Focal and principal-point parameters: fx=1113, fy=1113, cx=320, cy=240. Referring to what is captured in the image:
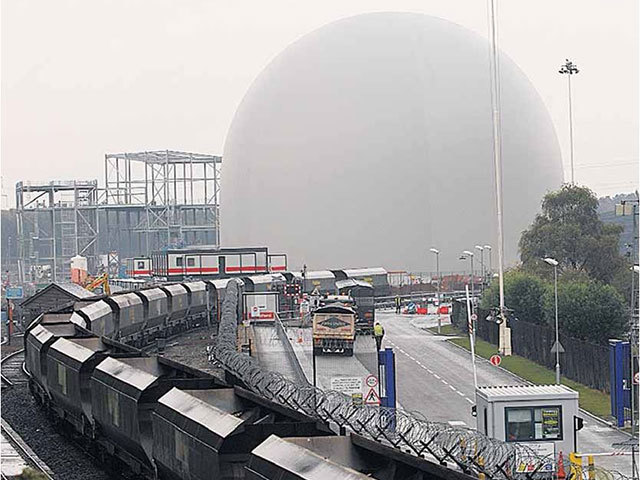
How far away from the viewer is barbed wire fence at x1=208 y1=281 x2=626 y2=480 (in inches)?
582

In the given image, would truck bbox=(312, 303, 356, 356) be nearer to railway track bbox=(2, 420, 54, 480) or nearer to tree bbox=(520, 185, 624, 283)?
railway track bbox=(2, 420, 54, 480)

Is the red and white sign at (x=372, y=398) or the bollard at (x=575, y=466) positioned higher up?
the red and white sign at (x=372, y=398)

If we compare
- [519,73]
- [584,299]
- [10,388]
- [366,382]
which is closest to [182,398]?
[366,382]

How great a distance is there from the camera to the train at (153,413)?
41.9ft

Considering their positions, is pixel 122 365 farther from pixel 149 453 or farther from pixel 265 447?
pixel 265 447

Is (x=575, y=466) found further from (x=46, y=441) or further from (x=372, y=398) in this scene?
(x=46, y=441)

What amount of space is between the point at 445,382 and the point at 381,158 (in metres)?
50.1

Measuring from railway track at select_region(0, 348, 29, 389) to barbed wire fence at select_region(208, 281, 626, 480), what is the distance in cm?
637

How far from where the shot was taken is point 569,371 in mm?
34094

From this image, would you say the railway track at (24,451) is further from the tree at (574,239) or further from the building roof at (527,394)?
the tree at (574,239)

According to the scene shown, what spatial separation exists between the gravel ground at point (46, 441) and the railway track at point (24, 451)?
Answer: 212 millimetres

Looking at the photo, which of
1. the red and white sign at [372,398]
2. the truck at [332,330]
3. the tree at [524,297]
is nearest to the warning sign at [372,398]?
the red and white sign at [372,398]

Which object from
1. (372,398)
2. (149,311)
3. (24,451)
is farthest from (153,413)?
(149,311)

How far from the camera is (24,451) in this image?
2045 cm
